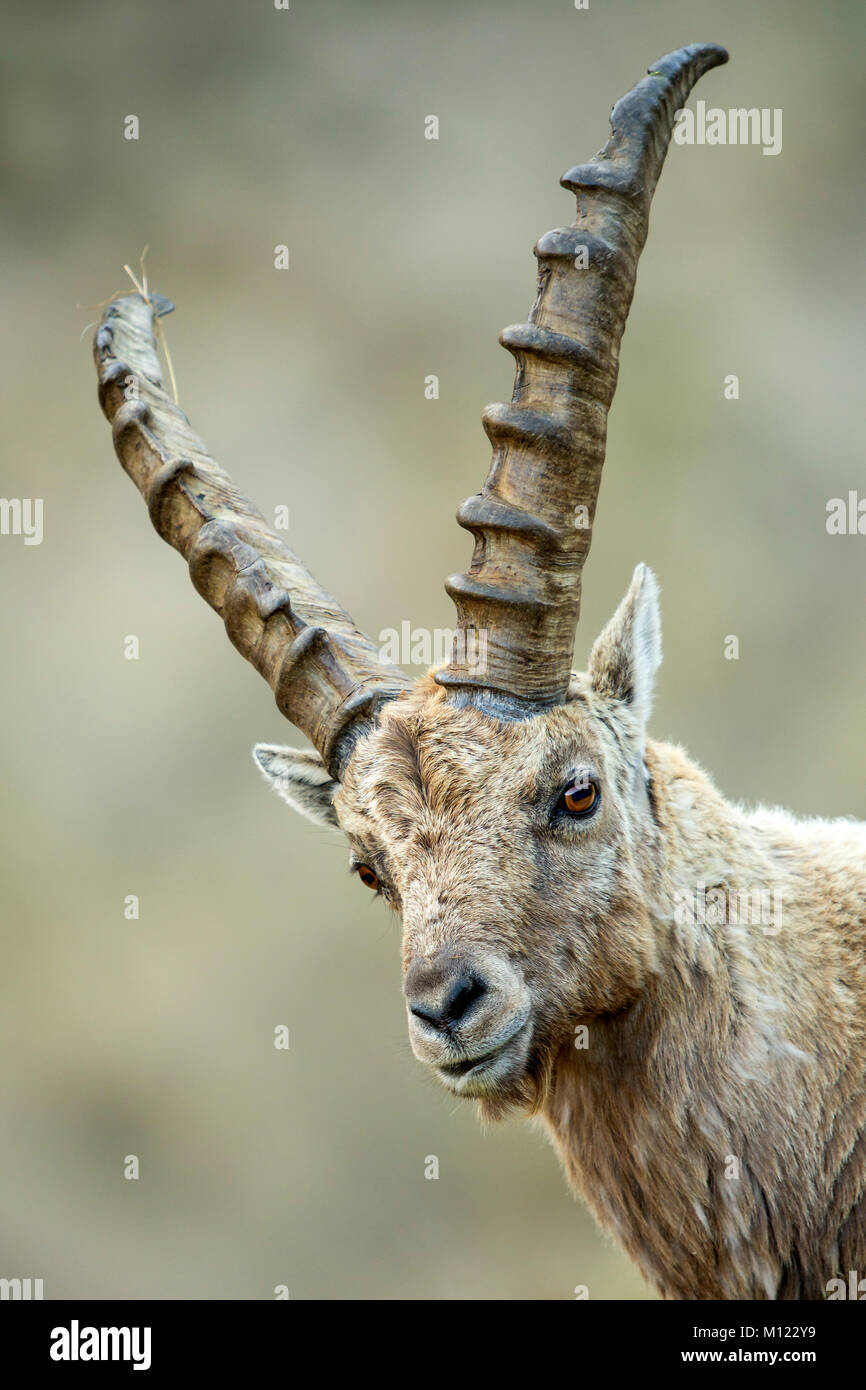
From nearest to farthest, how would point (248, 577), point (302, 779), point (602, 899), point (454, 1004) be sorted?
point (454, 1004) → point (602, 899) → point (248, 577) → point (302, 779)

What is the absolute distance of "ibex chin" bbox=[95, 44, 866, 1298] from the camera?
386 centimetres

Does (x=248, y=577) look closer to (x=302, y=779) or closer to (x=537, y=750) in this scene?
(x=302, y=779)

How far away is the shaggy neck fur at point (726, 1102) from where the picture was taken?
3.95 m

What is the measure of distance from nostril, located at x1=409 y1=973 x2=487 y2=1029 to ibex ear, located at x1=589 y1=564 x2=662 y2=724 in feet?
3.94

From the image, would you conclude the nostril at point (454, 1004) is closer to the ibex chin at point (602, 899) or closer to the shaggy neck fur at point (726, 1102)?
the ibex chin at point (602, 899)

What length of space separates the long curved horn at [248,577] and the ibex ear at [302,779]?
0.41 metres

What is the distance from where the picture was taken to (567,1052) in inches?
162

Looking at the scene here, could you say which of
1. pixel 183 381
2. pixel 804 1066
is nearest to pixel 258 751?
pixel 804 1066

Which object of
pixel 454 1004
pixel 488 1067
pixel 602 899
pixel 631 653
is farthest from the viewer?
pixel 631 653

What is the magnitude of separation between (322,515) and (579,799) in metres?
7.64

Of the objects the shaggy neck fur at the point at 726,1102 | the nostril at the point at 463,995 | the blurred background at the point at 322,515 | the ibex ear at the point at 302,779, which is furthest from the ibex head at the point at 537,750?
the blurred background at the point at 322,515

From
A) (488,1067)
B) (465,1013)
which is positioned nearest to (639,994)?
(488,1067)

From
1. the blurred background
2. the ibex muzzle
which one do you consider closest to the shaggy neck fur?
the ibex muzzle

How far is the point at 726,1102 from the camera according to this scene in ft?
13.0
